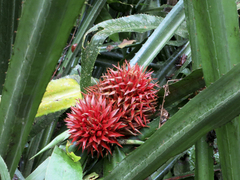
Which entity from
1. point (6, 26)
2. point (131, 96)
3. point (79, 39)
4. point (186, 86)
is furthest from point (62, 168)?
point (79, 39)

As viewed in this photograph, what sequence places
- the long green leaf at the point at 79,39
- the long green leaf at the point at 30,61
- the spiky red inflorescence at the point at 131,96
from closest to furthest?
the long green leaf at the point at 30,61 < the spiky red inflorescence at the point at 131,96 < the long green leaf at the point at 79,39

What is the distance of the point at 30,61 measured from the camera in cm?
29

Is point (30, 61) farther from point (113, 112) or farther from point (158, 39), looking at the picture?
point (158, 39)

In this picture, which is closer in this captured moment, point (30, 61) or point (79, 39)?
point (30, 61)

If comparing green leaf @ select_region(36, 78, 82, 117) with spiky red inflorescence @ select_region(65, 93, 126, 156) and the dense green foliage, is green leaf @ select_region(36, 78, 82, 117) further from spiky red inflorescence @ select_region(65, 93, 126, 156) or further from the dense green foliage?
spiky red inflorescence @ select_region(65, 93, 126, 156)

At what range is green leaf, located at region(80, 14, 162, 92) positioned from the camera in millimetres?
604

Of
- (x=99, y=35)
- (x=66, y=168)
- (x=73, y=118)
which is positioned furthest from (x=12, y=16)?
(x=66, y=168)

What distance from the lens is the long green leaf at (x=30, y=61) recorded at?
259mm

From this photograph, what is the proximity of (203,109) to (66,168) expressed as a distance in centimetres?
29

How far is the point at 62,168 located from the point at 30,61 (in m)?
0.23

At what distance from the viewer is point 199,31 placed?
0.40 meters

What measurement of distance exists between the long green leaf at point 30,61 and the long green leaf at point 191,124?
21cm

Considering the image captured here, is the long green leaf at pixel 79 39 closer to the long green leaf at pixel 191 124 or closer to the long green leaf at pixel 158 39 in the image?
the long green leaf at pixel 158 39

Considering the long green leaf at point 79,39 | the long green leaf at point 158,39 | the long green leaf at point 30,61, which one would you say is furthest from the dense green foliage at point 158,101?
the long green leaf at point 79,39
